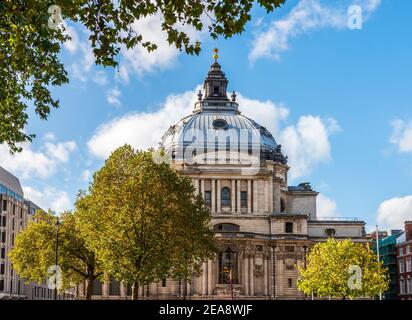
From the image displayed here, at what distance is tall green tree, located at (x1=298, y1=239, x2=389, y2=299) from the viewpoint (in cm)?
8825

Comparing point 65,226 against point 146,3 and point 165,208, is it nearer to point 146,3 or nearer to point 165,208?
point 165,208

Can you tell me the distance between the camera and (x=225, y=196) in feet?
442

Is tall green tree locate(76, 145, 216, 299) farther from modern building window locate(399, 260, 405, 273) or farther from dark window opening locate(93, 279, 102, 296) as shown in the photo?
modern building window locate(399, 260, 405, 273)

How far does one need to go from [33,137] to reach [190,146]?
11015 centimetres

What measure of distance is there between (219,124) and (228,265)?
3262cm

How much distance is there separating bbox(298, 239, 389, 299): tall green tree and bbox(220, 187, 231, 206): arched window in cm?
4188

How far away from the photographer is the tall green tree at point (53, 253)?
7700cm

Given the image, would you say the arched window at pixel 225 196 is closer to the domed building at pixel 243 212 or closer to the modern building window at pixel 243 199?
the domed building at pixel 243 212

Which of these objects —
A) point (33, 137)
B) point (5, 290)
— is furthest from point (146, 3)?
point (5, 290)

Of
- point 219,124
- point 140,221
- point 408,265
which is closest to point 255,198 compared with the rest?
point 219,124

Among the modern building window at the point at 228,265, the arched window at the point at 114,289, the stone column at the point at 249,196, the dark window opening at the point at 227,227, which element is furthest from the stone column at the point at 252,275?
the arched window at the point at 114,289

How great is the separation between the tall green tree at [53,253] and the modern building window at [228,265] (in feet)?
158

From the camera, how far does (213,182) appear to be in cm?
13438

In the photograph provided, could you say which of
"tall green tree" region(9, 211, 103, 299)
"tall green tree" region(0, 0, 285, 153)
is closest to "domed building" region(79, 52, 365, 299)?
"tall green tree" region(9, 211, 103, 299)
